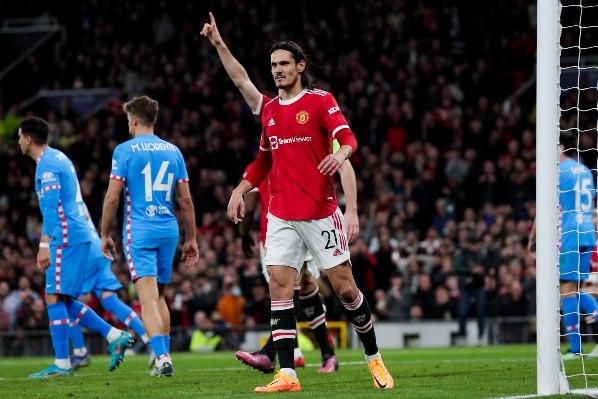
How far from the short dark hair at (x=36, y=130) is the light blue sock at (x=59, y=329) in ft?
5.12

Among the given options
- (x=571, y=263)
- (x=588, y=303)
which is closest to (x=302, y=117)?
(x=571, y=263)

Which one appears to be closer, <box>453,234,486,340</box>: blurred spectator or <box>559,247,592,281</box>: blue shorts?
<box>559,247,592,281</box>: blue shorts

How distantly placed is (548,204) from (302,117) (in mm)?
1823

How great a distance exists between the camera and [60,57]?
30.2 meters

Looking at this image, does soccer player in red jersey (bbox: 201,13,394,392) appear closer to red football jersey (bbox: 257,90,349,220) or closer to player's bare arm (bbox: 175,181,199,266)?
red football jersey (bbox: 257,90,349,220)

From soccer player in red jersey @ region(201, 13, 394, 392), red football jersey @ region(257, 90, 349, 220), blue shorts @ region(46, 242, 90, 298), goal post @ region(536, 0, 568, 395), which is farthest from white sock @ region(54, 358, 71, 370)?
goal post @ region(536, 0, 568, 395)

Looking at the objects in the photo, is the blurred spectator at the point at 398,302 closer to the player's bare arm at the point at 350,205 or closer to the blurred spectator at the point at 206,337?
the blurred spectator at the point at 206,337

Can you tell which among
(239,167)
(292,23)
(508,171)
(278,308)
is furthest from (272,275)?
(292,23)

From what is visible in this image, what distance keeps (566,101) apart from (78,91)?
12.3m

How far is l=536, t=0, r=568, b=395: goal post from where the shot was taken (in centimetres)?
756

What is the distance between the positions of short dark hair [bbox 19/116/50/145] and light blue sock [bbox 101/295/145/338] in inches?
88.3

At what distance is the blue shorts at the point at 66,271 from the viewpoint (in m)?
11.4

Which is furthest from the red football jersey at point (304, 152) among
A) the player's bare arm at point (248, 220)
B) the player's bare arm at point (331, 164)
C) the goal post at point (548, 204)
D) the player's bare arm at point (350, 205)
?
the player's bare arm at point (248, 220)

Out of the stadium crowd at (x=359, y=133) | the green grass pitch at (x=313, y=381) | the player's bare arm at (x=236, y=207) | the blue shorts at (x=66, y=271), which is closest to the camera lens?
the green grass pitch at (x=313, y=381)
